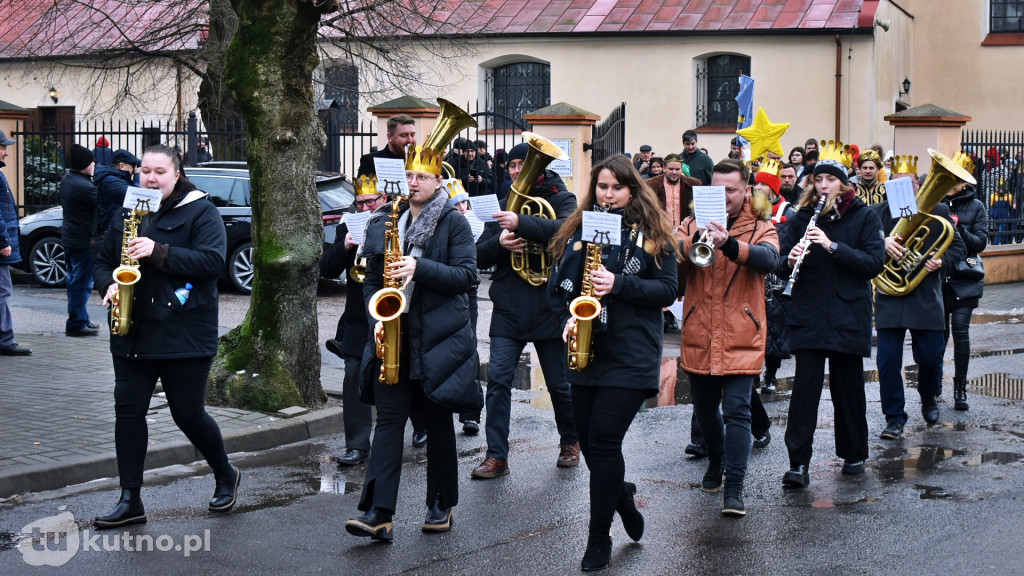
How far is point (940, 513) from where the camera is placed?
262 inches

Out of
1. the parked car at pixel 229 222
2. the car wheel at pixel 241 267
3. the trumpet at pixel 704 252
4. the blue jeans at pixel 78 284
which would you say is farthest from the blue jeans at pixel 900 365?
the car wheel at pixel 241 267

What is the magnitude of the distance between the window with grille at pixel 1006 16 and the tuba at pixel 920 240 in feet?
79.7

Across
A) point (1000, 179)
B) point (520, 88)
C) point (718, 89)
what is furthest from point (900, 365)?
point (520, 88)

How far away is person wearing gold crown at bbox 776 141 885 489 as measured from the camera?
23.9 feet

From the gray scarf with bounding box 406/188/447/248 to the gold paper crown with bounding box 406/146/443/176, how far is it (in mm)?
158

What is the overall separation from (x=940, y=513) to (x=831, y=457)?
58.0 inches

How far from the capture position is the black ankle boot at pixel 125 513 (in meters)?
6.30

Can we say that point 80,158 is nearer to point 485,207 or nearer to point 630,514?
point 485,207

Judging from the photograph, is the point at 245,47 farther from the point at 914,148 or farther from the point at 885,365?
the point at 914,148

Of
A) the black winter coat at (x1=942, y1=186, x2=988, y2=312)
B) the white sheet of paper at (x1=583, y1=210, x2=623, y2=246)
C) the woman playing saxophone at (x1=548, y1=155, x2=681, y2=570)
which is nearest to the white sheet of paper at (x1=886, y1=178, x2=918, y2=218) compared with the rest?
the black winter coat at (x1=942, y1=186, x2=988, y2=312)


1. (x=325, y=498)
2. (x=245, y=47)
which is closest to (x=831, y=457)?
(x=325, y=498)

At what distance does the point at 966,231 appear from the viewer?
9.84 metres

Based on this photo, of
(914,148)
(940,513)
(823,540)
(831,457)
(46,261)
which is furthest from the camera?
(914,148)

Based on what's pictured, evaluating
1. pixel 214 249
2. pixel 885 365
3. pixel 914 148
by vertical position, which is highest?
pixel 914 148
